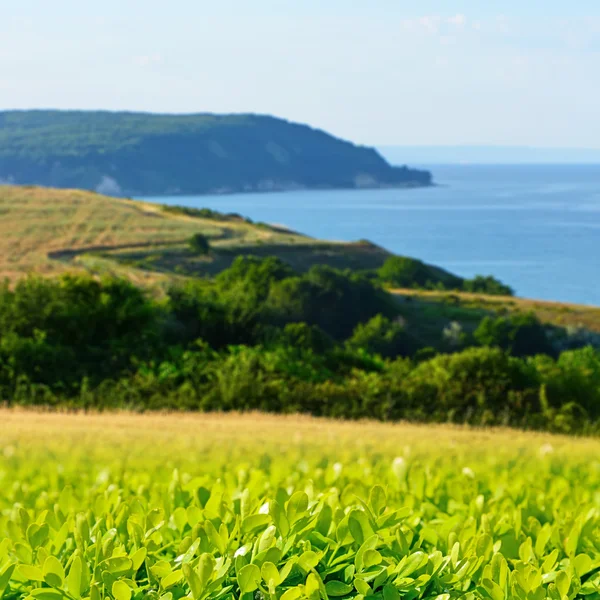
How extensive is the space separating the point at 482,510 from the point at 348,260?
7682 cm

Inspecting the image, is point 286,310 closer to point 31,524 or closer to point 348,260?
point 348,260

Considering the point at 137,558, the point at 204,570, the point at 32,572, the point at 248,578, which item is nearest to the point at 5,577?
the point at 32,572

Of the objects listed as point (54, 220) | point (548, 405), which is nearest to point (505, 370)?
point (548, 405)

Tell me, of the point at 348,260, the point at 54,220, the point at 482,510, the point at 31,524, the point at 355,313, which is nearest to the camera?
the point at 31,524

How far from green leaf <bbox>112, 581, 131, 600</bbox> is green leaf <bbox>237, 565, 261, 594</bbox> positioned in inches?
11.2

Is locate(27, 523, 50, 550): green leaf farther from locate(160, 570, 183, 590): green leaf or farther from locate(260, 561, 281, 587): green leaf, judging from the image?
locate(260, 561, 281, 587): green leaf

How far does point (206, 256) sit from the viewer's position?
66875mm

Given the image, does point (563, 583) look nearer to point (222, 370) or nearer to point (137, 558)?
point (137, 558)

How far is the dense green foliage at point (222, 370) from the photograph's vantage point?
53.9 ft

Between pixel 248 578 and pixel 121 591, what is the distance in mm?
326

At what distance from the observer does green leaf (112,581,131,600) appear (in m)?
2.56

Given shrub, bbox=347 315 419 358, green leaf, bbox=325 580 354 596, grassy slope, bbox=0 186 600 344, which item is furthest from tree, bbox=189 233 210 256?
green leaf, bbox=325 580 354 596

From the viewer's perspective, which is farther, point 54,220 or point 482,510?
point 54,220

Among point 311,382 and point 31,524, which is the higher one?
point 31,524
